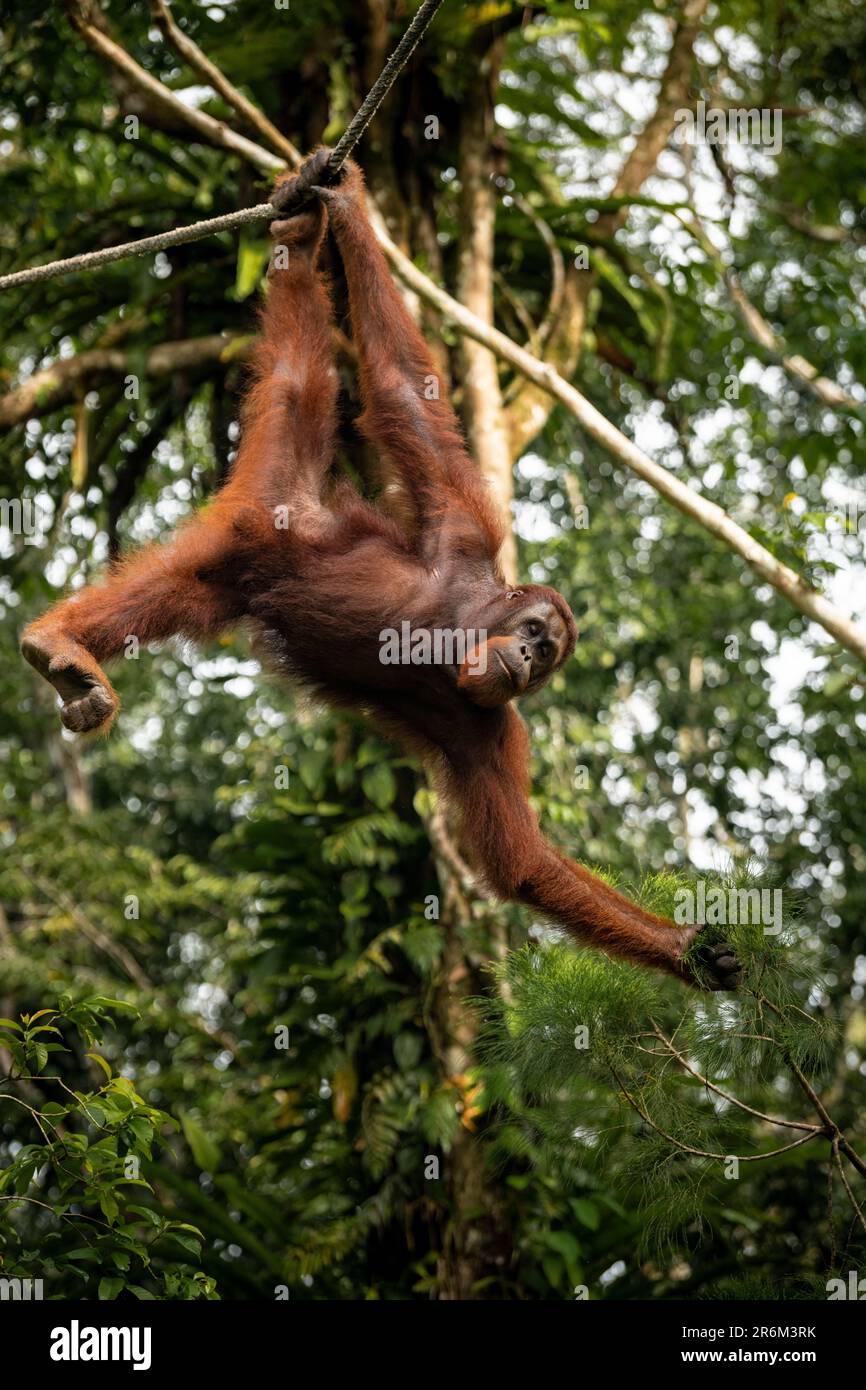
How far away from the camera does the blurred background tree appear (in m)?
4.58

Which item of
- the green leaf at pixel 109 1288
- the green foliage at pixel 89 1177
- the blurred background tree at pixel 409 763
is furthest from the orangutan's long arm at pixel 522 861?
the green leaf at pixel 109 1288

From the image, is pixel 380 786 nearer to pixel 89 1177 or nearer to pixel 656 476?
pixel 656 476

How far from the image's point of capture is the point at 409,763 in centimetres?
562

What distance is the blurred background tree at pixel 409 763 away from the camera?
180 inches

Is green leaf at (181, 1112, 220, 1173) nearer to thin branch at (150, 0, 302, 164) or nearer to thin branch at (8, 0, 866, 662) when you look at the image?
thin branch at (8, 0, 866, 662)

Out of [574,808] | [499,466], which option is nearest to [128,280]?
[499,466]

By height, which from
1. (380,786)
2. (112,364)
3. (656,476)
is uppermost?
(112,364)

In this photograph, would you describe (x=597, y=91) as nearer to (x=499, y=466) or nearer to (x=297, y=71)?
(x=297, y=71)

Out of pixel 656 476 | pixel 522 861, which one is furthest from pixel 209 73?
pixel 522 861

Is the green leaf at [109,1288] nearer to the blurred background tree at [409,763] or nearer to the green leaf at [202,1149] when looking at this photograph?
the blurred background tree at [409,763]

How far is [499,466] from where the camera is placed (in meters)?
5.50

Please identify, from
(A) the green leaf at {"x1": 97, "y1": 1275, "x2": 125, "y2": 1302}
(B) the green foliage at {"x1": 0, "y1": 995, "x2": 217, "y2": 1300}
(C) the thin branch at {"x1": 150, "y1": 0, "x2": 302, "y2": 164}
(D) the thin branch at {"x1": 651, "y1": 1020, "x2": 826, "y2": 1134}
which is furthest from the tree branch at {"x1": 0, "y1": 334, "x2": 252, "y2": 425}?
(A) the green leaf at {"x1": 97, "y1": 1275, "x2": 125, "y2": 1302}

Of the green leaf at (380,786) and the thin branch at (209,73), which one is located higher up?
the thin branch at (209,73)

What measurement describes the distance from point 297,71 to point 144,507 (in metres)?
4.46
